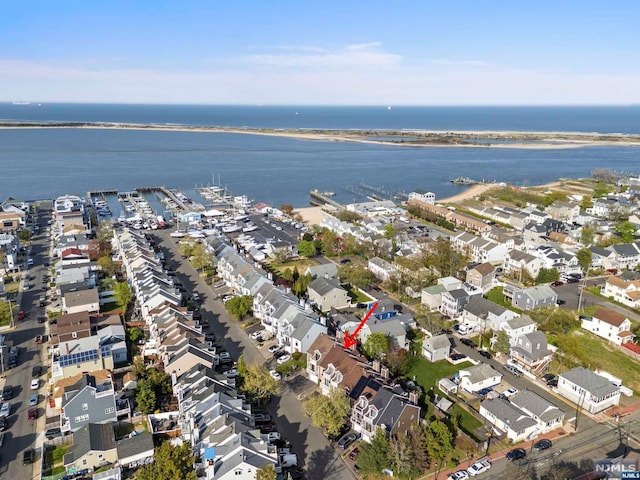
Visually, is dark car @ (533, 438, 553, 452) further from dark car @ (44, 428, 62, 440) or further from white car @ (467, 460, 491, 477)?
dark car @ (44, 428, 62, 440)

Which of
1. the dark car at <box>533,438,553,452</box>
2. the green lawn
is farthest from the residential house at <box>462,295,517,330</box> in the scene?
the dark car at <box>533,438,553,452</box>

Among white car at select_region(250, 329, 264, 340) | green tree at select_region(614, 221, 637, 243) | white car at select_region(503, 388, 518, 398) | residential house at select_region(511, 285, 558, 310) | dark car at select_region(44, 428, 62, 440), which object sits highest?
green tree at select_region(614, 221, 637, 243)

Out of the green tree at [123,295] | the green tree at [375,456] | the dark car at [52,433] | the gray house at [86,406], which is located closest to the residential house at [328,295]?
the green tree at [123,295]

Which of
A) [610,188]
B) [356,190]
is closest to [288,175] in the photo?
[356,190]

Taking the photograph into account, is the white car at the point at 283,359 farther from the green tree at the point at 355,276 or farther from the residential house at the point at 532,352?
the residential house at the point at 532,352

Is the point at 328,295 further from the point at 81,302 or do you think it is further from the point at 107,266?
the point at 107,266

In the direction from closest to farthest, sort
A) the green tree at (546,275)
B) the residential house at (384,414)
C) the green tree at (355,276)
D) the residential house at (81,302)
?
the residential house at (384,414), the residential house at (81,302), the green tree at (355,276), the green tree at (546,275)
